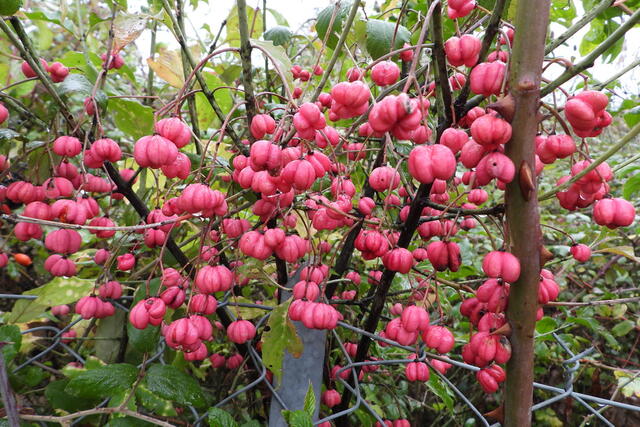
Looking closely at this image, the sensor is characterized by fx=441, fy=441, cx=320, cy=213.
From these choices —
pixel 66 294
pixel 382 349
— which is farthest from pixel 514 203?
pixel 66 294

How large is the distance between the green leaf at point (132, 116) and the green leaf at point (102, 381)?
2.48 feet

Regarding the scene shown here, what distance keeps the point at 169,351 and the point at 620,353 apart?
112 inches

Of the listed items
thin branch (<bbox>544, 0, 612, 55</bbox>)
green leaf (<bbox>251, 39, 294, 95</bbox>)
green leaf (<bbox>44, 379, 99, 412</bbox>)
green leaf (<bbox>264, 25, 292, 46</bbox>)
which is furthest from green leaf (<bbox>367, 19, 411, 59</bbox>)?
green leaf (<bbox>44, 379, 99, 412</bbox>)

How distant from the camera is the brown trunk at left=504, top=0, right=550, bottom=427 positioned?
58 cm

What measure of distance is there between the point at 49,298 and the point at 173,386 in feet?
1.66

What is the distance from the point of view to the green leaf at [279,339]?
38.9 inches

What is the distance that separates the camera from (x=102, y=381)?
3.43ft

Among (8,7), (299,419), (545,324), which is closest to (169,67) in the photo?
(8,7)

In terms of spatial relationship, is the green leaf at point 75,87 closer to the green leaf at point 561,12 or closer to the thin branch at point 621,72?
the thin branch at point 621,72

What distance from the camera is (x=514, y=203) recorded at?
2.01 ft

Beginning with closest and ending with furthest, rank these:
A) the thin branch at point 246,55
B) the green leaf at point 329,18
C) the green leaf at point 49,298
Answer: the thin branch at point 246,55, the green leaf at point 329,18, the green leaf at point 49,298

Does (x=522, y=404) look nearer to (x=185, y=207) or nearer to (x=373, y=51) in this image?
(x=185, y=207)

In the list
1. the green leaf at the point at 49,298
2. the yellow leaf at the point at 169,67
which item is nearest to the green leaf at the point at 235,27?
the yellow leaf at the point at 169,67

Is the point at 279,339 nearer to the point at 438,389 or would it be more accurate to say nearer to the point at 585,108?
the point at 438,389
